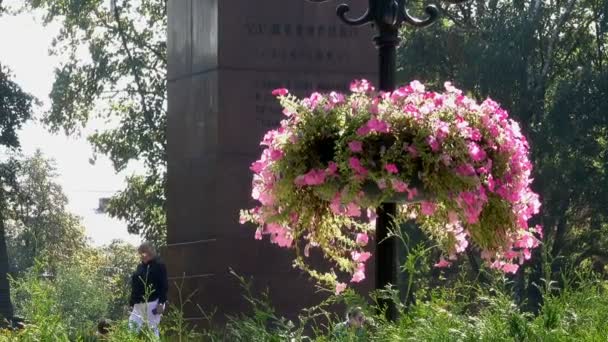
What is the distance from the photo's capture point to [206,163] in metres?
15.8

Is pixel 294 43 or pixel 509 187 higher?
pixel 294 43

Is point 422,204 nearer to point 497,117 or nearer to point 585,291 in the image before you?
point 497,117

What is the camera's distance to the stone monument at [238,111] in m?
15.5

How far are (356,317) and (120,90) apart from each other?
32.3m

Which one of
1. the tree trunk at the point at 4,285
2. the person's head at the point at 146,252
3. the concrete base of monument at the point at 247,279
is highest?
the person's head at the point at 146,252

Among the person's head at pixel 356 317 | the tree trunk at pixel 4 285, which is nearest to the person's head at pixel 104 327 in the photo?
the person's head at pixel 356 317

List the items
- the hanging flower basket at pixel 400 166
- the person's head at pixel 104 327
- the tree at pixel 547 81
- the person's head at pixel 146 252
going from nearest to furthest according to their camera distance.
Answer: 1. the hanging flower basket at pixel 400 166
2. the person's head at pixel 104 327
3. the person's head at pixel 146 252
4. the tree at pixel 547 81

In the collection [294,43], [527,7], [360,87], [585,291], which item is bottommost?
[585,291]

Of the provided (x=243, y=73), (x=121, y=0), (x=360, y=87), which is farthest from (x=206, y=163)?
(x=121, y=0)

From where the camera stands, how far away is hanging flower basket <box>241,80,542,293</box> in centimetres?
771

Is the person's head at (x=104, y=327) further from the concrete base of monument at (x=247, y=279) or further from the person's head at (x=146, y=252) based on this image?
the concrete base of monument at (x=247, y=279)

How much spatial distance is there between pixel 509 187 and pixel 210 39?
8218 millimetres

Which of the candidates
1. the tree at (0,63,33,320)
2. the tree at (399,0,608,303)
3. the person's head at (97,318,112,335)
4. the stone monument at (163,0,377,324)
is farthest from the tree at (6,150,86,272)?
the person's head at (97,318,112,335)

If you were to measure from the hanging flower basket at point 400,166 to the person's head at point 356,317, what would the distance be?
0.53ft
